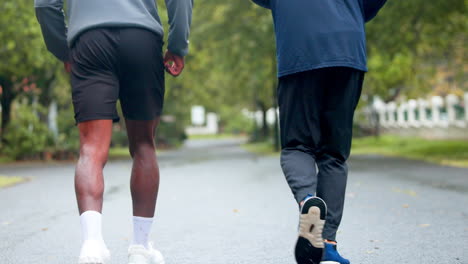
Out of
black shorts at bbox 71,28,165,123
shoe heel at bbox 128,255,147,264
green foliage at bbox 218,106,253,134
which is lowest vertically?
green foliage at bbox 218,106,253,134

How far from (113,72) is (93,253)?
906mm

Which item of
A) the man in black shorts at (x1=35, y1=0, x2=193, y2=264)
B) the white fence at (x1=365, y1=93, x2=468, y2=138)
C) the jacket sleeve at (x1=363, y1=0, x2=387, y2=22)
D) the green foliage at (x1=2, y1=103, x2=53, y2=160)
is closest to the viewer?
the man in black shorts at (x1=35, y1=0, x2=193, y2=264)

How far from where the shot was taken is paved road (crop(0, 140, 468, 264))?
12.1 ft

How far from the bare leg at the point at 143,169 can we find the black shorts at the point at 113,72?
0.43 feet

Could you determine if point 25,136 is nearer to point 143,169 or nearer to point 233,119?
point 143,169

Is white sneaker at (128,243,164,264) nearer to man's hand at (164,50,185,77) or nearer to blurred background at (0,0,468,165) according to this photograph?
man's hand at (164,50,185,77)

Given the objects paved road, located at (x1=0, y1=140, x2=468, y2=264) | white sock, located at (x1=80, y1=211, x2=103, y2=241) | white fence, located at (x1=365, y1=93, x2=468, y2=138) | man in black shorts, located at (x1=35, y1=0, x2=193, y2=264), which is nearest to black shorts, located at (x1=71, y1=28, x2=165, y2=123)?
man in black shorts, located at (x1=35, y1=0, x2=193, y2=264)

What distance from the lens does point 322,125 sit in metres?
3.12

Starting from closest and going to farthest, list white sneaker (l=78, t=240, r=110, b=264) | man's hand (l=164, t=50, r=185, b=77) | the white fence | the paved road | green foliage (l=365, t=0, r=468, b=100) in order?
1. white sneaker (l=78, t=240, r=110, b=264)
2. man's hand (l=164, t=50, r=185, b=77)
3. the paved road
4. green foliage (l=365, t=0, r=468, b=100)
5. the white fence

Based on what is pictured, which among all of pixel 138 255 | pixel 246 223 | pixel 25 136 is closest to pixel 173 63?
pixel 138 255

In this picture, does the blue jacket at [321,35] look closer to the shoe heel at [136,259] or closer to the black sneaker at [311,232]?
the black sneaker at [311,232]

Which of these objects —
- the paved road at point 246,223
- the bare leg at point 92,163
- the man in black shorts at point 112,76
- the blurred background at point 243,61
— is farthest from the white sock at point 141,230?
the blurred background at point 243,61

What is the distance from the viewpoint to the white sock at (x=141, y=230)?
3.02 m

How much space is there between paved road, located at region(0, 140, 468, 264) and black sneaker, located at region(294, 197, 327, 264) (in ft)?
2.43
